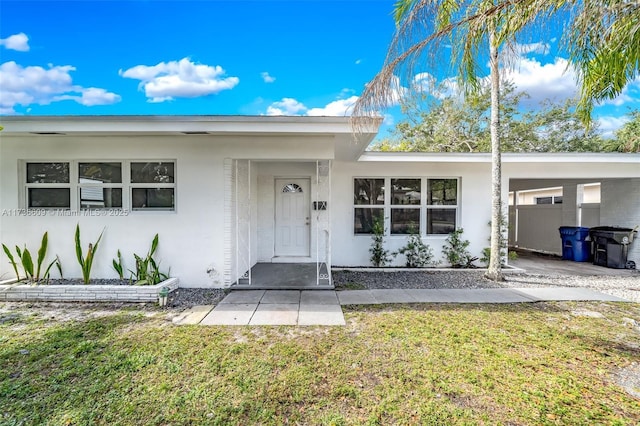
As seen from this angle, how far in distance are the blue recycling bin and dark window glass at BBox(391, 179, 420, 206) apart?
547 centimetres

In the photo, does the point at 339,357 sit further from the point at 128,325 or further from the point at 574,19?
the point at 574,19

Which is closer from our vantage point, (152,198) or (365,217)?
(152,198)

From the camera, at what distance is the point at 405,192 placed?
7824mm

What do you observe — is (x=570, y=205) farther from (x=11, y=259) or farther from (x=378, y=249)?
(x=11, y=259)

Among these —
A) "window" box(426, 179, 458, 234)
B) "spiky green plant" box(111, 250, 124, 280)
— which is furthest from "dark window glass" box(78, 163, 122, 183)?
"window" box(426, 179, 458, 234)

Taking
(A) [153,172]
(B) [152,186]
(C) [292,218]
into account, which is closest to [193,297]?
(B) [152,186]

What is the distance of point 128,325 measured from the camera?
3885 millimetres

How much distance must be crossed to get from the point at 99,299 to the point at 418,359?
509 centimetres

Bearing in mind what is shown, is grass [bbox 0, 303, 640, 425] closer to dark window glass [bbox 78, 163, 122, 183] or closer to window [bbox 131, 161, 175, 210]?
window [bbox 131, 161, 175, 210]

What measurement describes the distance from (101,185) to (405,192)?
699cm

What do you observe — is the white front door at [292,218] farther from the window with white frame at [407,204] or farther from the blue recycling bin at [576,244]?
the blue recycling bin at [576,244]

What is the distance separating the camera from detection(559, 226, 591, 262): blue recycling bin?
28.8ft

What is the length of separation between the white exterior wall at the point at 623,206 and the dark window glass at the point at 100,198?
12.8 m

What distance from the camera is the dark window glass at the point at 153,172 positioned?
5659 millimetres
